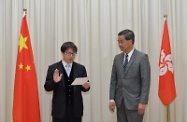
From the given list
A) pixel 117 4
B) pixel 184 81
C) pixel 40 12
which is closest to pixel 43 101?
pixel 40 12

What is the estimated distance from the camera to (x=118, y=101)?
311 centimetres

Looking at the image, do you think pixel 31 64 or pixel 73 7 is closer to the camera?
pixel 31 64

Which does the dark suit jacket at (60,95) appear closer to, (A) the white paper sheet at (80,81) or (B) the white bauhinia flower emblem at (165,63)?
(A) the white paper sheet at (80,81)

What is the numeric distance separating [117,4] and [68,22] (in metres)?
0.83

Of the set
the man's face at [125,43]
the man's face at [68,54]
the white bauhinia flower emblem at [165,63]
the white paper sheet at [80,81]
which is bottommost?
the white paper sheet at [80,81]

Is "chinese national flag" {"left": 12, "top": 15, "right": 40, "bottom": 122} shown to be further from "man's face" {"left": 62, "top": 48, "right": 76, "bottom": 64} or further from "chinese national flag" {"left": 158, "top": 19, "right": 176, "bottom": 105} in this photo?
"chinese national flag" {"left": 158, "top": 19, "right": 176, "bottom": 105}

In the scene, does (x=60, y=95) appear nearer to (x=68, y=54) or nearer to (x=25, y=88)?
(x=68, y=54)

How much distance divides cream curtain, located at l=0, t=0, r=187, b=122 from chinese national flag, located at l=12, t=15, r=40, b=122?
598 mm

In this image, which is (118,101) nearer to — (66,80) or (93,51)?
(66,80)

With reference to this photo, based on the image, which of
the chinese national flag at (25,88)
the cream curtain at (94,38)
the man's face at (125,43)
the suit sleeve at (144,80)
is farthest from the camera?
the cream curtain at (94,38)

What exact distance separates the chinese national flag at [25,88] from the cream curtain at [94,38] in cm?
60

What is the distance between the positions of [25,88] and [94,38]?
135 centimetres

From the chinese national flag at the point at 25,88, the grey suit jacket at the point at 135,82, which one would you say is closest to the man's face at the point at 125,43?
the grey suit jacket at the point at 135,82

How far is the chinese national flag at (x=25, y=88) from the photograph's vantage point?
3600 millimetres
